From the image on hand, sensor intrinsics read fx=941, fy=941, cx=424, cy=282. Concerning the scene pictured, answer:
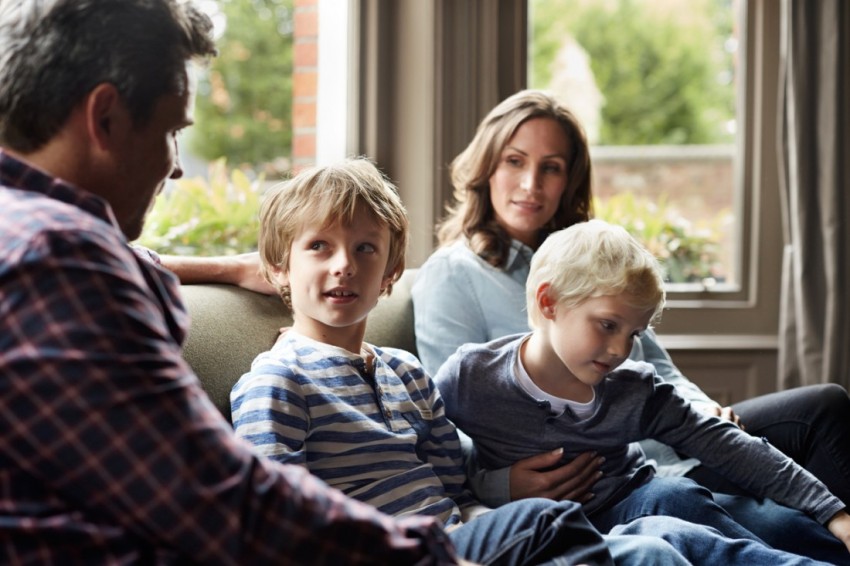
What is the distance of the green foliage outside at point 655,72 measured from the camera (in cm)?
763

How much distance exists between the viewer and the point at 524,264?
7.22ft

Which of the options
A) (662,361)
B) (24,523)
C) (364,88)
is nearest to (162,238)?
(364,88)

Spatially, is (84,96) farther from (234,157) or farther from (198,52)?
(234,157)

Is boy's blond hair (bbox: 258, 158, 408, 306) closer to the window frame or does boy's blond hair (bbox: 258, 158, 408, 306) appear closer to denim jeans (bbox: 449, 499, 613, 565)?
denim jeans (bbox: 449, 499, 613, 565)

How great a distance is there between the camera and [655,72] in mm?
8133

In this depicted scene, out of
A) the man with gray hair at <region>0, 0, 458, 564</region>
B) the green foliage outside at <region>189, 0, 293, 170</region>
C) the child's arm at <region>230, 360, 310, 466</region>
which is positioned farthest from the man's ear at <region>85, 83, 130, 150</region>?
the green foliage outside at <region>189, 0, 293, 170</region>

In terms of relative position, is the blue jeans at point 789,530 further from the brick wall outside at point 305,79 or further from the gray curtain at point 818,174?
the brick wall outside at point 305,79

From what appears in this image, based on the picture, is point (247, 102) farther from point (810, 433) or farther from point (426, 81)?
point (810, 433)

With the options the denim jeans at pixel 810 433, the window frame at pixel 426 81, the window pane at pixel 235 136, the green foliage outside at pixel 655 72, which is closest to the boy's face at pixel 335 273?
the denim jeans at pixel 810 433

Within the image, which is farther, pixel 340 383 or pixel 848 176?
pixel 848 176

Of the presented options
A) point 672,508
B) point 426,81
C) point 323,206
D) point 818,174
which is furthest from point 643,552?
point 818,174

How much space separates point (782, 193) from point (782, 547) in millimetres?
1642

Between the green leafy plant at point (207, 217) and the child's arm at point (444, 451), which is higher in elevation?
the green leafy plant at point (207, 217)

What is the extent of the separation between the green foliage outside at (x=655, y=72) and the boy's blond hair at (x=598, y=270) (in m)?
5.92
